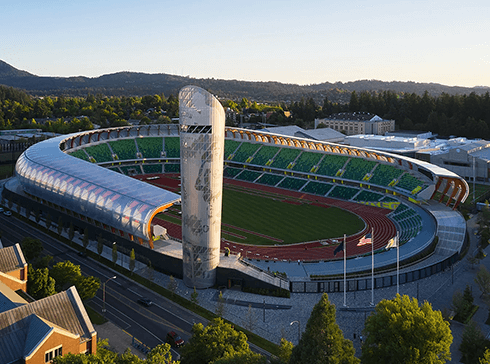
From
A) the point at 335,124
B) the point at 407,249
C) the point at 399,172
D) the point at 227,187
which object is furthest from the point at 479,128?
the point at 407,249

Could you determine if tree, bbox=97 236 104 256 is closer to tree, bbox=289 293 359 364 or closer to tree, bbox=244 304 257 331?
tree, bbox=244 304 257 331

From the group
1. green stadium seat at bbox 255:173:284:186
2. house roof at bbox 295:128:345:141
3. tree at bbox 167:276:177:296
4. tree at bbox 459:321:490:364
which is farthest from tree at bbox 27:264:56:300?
house roof at bbox 295:128:345:141

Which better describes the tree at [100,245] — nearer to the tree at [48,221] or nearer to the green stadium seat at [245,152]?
the tree at [48,221]

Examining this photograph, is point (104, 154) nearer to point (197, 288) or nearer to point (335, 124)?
point (197, 288)

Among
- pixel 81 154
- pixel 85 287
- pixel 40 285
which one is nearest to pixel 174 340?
pixel 85 287

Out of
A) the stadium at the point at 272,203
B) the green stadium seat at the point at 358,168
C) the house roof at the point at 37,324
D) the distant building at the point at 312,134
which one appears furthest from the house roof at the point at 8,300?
the distant building at the point at 312,134

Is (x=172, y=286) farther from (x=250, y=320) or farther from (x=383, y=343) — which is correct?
(x=383, y=343)

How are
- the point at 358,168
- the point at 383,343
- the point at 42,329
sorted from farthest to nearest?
the point at 358,168
the point at 383,343
the point at 42,329
